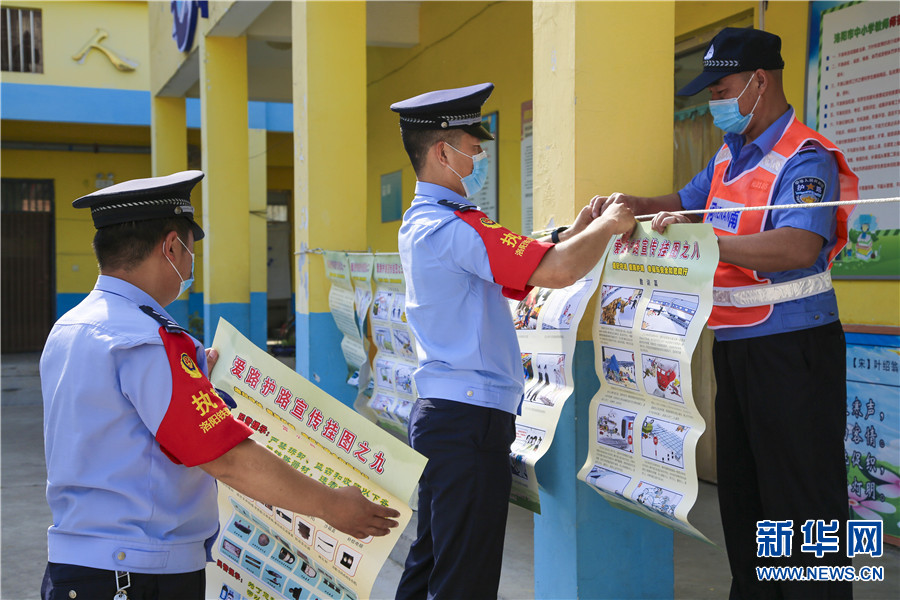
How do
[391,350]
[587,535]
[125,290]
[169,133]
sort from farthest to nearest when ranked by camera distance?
[169,133] → [391,350] → [587,535] → [125,290]

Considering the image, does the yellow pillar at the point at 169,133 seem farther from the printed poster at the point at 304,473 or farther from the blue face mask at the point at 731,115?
the blue face mask at the point at 731,115

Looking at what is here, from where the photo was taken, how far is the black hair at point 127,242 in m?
1.79

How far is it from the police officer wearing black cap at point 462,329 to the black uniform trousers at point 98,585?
80 centimetres

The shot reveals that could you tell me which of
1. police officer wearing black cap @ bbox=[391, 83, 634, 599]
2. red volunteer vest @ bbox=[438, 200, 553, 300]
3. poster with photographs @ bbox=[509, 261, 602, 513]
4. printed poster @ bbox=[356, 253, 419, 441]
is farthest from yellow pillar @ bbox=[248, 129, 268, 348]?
red volunteer vest @ bbox=[438, 200, 553, 300]

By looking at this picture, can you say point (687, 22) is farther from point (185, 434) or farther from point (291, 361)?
point (291, 361)

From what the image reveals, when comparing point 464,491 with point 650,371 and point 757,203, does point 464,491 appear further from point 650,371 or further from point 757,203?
point 757,203

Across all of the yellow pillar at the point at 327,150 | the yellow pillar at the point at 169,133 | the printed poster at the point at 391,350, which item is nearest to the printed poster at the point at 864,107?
the printed poster at the point at 391,350

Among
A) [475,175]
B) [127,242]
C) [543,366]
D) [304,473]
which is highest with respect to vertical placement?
[475,175]

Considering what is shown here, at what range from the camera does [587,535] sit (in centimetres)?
280

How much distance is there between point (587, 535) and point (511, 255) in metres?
1.16

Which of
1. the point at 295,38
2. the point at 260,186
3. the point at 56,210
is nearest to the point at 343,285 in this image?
the point at 295,38

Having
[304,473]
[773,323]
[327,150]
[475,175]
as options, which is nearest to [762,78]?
[773,323]

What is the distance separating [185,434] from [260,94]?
11152mm

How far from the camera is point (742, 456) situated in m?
2.48
